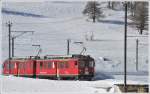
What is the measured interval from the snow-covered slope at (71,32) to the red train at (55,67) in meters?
3.25

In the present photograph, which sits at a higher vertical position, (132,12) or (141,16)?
(132,12)

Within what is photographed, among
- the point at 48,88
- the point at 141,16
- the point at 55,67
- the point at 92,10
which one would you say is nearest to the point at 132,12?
the point at 141,16

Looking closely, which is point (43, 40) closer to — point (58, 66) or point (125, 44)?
Answer: point (125, 44)

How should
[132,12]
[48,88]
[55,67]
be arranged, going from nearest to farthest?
[48,88] < [132,12] < [55,67]

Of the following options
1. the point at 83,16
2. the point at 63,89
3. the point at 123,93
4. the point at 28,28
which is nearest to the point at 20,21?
the point at 28,28

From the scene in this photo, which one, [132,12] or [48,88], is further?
[132,12]

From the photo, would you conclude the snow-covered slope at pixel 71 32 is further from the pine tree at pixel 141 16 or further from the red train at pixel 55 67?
the red train at pixel 55 67

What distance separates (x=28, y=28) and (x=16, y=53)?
216cm

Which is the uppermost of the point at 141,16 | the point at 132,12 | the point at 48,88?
Answer: the point at 132,12

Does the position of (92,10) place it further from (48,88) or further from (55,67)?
(55,67)

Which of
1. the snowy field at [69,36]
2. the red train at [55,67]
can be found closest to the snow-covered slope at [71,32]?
the snowy field at [69,36]

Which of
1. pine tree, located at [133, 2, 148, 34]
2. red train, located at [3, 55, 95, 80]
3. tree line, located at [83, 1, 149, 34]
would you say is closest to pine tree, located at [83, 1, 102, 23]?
tree line, located at [83, 1, 149, 34]

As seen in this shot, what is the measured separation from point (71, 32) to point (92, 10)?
5.58ft

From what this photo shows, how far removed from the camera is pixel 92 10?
1859 cm
